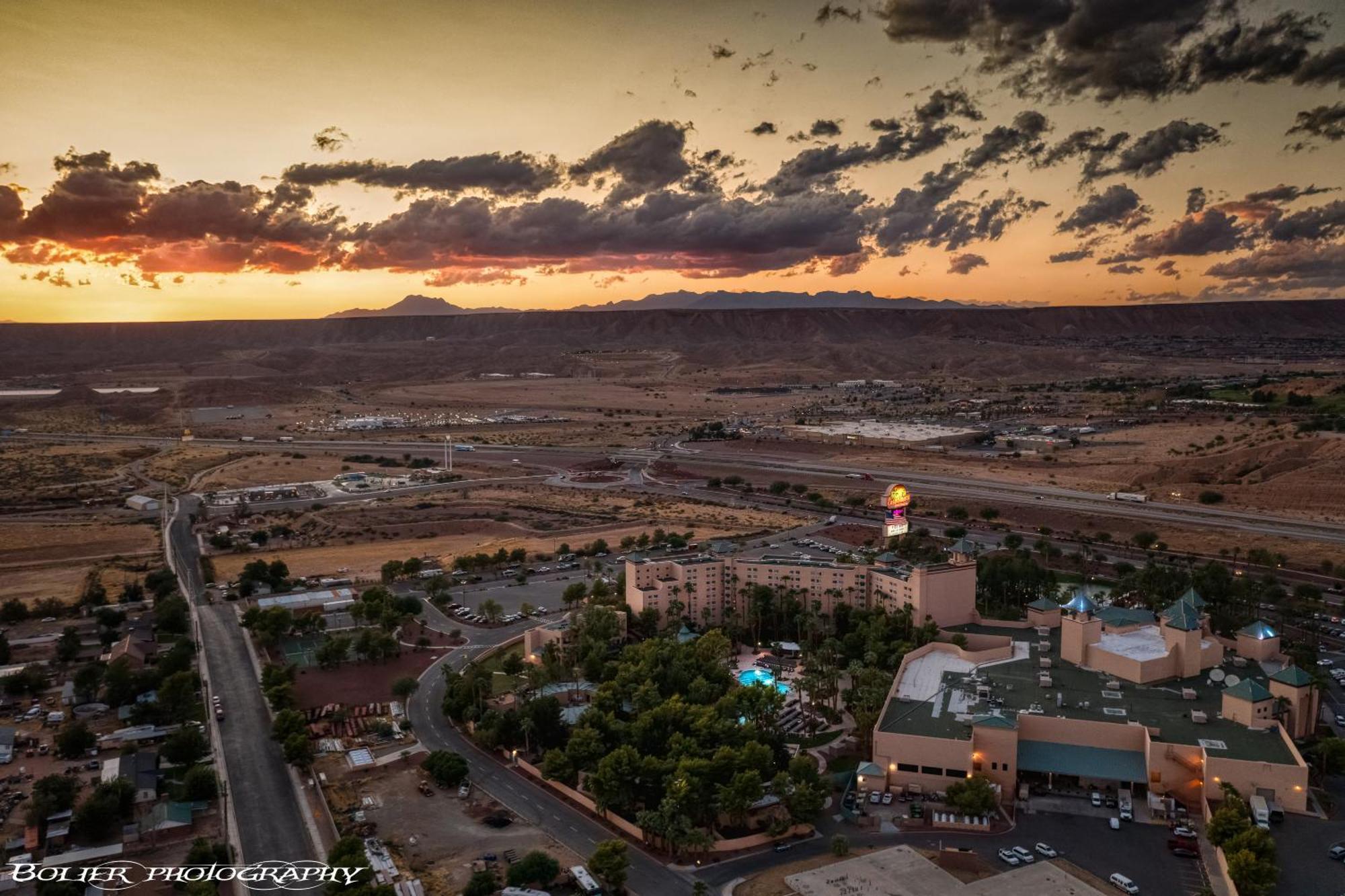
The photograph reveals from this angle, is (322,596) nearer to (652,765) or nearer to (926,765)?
(652,765)

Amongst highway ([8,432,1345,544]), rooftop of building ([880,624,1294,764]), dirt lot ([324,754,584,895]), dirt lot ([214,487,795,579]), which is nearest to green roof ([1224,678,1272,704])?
rooftop of building ([880,624,1294,764])

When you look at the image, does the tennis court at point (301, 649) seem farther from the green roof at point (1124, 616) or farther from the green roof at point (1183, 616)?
the green roof at point (1183, 616)

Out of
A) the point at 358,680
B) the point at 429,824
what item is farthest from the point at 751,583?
the point at 429,824

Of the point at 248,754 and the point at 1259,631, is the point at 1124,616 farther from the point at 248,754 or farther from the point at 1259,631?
the point at 248,754

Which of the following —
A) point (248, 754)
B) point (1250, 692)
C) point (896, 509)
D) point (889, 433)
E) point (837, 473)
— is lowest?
point (889, 433)

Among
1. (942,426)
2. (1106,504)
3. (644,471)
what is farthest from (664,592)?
(942,426)

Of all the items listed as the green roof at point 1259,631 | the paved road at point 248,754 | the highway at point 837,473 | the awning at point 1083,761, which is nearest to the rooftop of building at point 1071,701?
the awning at point 1083,761
